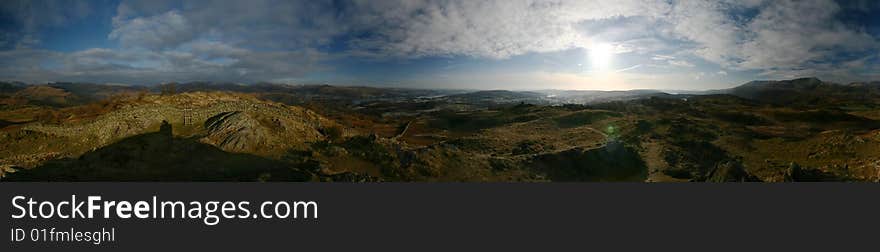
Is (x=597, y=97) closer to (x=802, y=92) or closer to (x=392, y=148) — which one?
(x=802, y=92)

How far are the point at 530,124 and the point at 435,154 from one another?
981cm

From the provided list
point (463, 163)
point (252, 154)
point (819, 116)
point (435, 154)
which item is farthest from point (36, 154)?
point (819, 116)

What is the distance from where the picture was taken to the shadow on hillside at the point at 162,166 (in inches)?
238

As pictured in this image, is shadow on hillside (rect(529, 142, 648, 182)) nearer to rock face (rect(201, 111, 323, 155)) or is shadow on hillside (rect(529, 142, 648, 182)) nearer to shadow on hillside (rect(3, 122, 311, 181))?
rock face (rect(201, 111, 323, 155))

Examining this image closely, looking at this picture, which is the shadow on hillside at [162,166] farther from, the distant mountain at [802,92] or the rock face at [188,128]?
the distant mountain at [802,92]

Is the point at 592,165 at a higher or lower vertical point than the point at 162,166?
lower

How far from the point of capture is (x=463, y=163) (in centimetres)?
875

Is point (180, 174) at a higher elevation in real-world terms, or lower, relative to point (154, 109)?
lower

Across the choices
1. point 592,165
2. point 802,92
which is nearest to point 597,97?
point 802,92

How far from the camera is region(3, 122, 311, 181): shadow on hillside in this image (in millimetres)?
6055

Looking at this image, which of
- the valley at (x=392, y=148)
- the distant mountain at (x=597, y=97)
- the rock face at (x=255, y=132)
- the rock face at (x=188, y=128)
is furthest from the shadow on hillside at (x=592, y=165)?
the distant mountain at (x=597, y=97)

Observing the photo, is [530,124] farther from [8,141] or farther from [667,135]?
[8,141]

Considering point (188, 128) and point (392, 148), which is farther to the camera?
point (392, 148)

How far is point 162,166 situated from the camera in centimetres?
657
